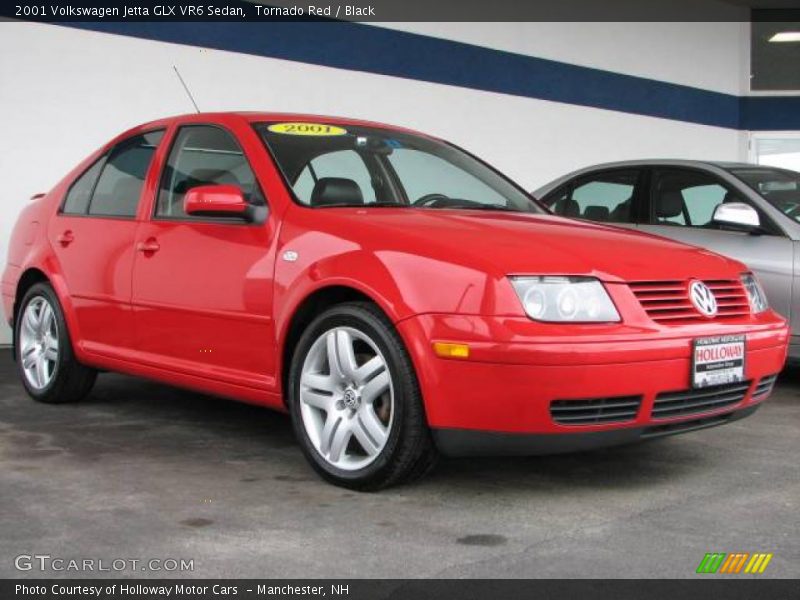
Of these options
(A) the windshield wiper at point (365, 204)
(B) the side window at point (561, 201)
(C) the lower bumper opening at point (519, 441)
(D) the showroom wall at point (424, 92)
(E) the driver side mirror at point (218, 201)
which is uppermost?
(D) the showroom wall at point (424, 92)

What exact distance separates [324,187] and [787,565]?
7.30ft

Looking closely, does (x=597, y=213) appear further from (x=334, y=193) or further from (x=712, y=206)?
(x=334, y=193)

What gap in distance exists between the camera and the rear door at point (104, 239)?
4797 millimetres

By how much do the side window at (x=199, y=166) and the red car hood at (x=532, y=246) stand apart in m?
0.62

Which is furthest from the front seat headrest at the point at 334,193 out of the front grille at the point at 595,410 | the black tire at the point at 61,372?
the black tire at the point at 61,372

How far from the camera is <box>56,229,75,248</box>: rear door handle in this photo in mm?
5191

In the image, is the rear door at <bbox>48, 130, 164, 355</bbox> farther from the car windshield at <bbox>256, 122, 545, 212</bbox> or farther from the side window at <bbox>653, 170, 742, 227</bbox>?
the side window at <bbox>653, 170, 742, 227</bbox>

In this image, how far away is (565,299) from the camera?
135 inches

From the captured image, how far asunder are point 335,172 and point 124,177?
1228 mm

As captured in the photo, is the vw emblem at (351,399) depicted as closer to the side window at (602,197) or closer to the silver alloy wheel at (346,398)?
the silver alloy wheel at (346,398)

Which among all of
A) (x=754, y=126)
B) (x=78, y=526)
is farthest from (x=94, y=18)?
(x=754, y=126)

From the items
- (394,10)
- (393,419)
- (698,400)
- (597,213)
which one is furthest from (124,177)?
(394,10)

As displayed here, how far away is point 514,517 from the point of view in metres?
3.41

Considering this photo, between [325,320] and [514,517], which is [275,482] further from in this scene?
[514,517]
